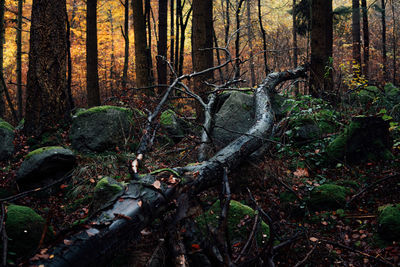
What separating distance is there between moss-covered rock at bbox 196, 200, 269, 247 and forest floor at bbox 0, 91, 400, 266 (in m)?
0.10

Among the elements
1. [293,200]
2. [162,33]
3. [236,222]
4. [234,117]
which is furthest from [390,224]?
[162,33]

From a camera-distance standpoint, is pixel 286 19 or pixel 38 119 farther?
pixel 286 19

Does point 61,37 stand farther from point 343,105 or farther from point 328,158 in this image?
point 343,105

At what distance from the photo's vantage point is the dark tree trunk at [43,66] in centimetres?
618

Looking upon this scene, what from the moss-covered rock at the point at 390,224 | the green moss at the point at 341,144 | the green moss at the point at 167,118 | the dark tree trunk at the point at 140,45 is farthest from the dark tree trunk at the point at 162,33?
the moss-covered rock at the point at 390,224

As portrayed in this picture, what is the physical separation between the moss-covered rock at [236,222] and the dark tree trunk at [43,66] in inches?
184

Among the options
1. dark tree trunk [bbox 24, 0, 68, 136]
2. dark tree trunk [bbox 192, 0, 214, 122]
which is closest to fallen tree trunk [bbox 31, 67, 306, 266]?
dark tree trunk [bbox 192, 0, 214, 122]

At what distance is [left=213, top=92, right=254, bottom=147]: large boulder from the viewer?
585 centimetres

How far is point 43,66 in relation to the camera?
6211 mm

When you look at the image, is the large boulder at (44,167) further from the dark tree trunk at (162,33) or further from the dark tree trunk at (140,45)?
the dark tree trunk at (162,33)

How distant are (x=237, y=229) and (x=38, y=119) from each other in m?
5.30

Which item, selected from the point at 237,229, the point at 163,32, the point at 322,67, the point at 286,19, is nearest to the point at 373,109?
the point at 322,67

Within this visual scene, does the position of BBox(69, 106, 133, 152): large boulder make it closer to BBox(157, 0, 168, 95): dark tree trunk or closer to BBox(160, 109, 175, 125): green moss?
BBox(160, 109, 175, 125): green moss

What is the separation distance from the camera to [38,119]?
6.22 meters
